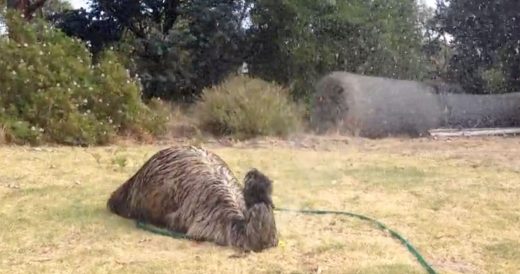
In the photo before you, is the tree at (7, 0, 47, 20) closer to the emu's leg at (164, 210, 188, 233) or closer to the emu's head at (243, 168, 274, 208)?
the emu's leg at (164, 210, 188, 233)

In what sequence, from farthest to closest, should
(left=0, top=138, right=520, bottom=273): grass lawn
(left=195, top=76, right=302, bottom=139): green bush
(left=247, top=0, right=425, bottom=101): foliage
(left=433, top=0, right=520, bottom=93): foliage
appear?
(left=247, top=0, right=425, bottom=101): foliage
(left=433, top=0, right=520, bottom=93): foliage
(left=195, top=76, right=302, bottom=139): green bush
(left=0, top=138, right=520, bottom=273): grass lawn

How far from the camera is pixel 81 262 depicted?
187 inches

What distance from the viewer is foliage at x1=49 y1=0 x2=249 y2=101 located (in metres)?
15.5

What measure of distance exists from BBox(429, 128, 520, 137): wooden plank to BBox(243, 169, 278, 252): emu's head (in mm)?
8750

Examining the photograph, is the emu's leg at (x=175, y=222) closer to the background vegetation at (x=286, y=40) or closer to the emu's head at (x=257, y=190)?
the emu's head at (x=257, y=190)

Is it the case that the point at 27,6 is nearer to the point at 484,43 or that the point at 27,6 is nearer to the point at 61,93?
the point at 61,93

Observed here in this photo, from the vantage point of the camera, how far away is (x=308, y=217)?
6.06 meters

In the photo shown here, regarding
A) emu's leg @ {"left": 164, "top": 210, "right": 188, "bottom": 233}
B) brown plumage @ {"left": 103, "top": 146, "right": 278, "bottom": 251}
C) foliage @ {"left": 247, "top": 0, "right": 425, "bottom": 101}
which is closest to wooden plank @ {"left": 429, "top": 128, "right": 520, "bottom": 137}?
foliage @ {"left": 247, "top": 0, "right": 425, "bottom": 101}

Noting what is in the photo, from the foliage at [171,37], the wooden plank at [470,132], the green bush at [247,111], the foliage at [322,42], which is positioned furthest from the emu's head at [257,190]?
the foliage at [322,42]

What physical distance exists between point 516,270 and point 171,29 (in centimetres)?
1213

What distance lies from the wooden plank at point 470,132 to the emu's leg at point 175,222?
8374 millimetres

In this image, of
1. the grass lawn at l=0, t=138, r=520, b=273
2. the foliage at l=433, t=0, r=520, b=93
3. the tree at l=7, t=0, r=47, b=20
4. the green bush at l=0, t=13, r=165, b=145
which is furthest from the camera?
the foliage at l=433, t=0, r=520, b=93

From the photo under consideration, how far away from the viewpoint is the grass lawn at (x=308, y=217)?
4.76 meters

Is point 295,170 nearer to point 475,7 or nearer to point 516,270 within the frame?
point 516,270
